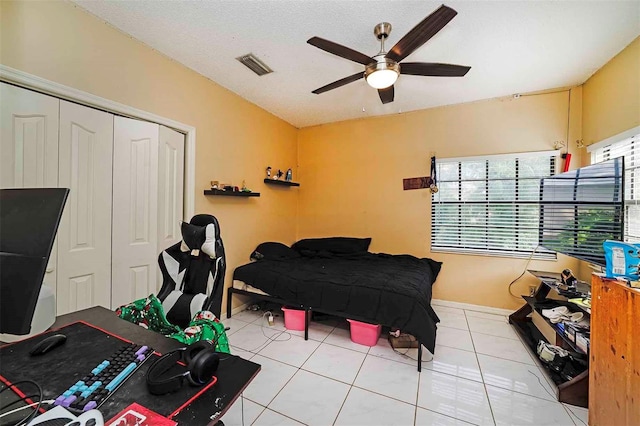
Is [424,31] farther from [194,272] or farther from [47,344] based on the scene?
[47,344]

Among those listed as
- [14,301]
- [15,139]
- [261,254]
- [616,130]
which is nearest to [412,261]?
[261,254]

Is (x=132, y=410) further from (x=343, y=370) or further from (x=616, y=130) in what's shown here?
(x=616, y=130)

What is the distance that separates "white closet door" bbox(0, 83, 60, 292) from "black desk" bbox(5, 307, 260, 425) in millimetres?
819

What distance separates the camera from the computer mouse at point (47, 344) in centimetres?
95

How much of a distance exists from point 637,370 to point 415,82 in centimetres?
282

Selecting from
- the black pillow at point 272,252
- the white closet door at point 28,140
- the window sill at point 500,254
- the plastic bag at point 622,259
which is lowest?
the black pillow at point 272,252

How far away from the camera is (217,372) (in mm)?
866

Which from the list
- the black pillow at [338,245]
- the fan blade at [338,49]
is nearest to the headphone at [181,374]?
the fan blade at [338,49]

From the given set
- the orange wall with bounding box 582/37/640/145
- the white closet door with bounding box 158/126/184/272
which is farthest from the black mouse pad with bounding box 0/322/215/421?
the orange wall with bounding box 582/37/640/145

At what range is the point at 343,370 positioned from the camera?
2.07m

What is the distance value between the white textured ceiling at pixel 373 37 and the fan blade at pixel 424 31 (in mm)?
294

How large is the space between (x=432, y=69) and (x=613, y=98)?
6.03ft

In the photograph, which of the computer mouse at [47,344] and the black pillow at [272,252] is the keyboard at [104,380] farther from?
the black pillow at [272,252]

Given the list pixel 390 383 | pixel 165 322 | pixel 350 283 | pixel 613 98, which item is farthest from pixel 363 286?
pixel 613 98
